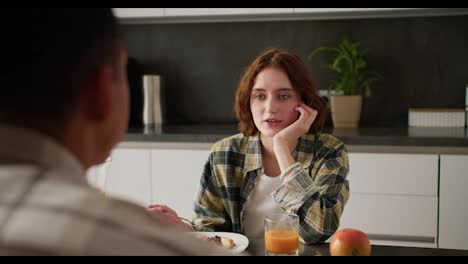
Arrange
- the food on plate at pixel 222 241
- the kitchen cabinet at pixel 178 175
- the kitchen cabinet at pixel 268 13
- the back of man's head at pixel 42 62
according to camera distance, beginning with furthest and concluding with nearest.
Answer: the kitchen cabinet at pixel 268 13 → the kitchen cabinet at pixel 178 175 → the food on plate at pixel 222 241 → the back of man's head at pixel 42 62

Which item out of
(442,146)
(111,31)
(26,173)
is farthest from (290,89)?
(26,173)

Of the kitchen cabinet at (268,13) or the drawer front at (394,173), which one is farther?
the kitchen cabinet at (268,13)

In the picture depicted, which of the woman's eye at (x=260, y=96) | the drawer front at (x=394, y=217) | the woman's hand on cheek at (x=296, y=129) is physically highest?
the woman's eye at (x=260, y=96)

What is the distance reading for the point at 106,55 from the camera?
0.64m

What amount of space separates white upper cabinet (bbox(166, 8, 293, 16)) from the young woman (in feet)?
4.09

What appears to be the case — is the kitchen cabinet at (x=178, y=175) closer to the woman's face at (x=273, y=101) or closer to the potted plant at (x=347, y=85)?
the potted plant at (x=347, y=85)

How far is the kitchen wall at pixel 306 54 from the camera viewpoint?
3.21 meters

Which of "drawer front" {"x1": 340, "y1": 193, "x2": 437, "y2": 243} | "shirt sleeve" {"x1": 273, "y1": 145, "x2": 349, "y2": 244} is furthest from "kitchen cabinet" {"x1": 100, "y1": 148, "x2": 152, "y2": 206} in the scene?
"shirt sleeve" {"x1": 273, "y1": 145, "x2": 349, "y2": 244}

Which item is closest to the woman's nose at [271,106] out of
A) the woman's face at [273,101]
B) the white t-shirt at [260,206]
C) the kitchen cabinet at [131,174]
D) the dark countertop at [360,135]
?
the woman's face at [273,101]

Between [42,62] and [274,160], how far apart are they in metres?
1.36

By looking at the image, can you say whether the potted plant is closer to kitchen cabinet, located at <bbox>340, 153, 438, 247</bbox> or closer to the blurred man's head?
kitchen cabinet, located at <bbox>340, 153, 438, 247</bbox>
